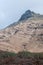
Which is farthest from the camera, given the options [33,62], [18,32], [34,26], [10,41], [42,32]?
[34,26]

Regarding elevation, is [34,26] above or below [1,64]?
above

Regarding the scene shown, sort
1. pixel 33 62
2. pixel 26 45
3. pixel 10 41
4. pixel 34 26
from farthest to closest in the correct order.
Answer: pixel 34 26, pixel 10 41, pixel 26 45, pixel 33 62

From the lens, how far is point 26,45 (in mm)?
75688

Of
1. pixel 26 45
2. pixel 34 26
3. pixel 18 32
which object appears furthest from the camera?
pixel 34 26

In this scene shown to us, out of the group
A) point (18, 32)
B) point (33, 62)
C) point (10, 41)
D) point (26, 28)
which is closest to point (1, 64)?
point (33, 62)

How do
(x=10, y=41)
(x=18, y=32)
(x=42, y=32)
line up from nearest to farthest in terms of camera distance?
1. (x=10, y=41)
2. (x=42, y=32)
3. (x=18, y=32)

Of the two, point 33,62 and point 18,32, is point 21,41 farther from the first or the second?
point 33,62

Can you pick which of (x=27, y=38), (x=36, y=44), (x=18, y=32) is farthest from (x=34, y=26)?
(x=36, y=44)

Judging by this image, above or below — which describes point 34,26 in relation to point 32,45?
above

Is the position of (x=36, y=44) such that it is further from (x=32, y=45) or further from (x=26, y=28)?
(x=26, y=28)

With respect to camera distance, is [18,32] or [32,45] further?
[18,32]

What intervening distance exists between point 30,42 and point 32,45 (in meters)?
3.61

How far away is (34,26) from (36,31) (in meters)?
10.5

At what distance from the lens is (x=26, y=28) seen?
103 meters
